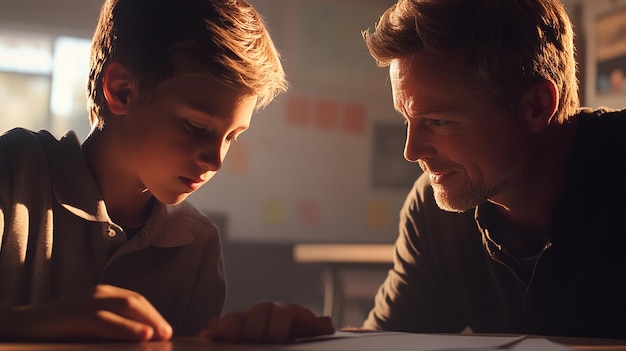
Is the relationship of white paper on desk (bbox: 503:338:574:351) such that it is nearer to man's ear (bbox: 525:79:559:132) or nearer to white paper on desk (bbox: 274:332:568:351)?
white paper on desk (bbox: 274:332:568:351)

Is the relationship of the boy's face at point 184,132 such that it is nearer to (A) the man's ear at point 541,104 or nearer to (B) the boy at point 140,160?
(B) the boy at point 140,160

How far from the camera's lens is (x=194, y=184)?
0.89 meters

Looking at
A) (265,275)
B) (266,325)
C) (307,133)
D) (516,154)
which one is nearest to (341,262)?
(265,275)

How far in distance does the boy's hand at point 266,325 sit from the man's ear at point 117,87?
1.34ft

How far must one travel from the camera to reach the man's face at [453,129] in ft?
3.29

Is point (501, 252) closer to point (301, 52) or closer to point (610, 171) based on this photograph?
point (610, 171)

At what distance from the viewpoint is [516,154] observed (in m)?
1.06

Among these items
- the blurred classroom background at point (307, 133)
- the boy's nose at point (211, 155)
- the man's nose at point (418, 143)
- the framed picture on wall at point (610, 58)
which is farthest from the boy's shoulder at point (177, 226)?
the framed picture on wall at point (610, 58)

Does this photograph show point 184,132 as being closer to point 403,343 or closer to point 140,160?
point 140,160

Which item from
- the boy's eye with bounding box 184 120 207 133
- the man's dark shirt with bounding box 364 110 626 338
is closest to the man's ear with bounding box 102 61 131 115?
the boy's eye with bounding box 184 120 207 133

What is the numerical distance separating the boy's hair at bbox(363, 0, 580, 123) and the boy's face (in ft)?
0.91

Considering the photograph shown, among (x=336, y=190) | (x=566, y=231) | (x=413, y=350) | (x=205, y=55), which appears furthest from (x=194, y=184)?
(x=336, y=190)

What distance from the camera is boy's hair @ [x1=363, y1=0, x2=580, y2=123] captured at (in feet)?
3.32

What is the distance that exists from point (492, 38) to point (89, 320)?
27.7 inches
